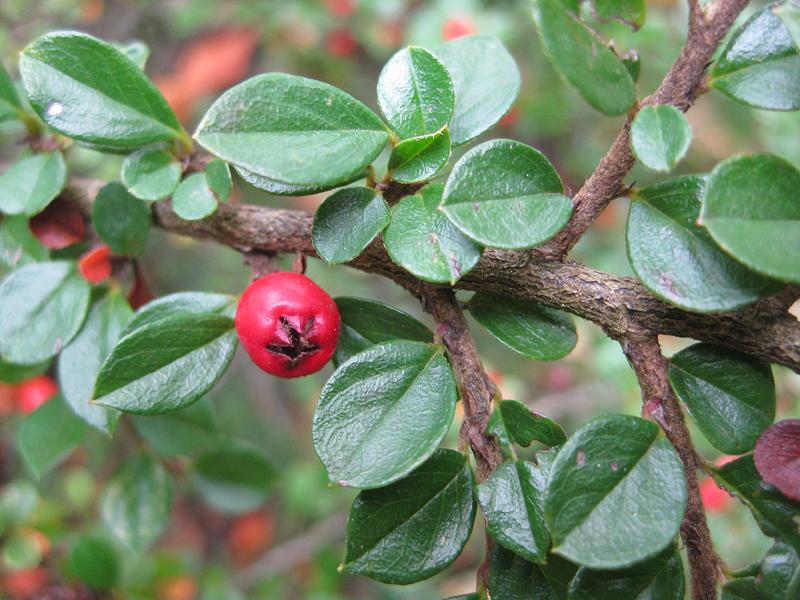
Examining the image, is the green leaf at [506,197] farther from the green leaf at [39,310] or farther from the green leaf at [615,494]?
the green leaf at [39,310]

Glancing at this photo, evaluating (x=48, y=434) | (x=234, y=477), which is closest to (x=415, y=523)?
(x=48, y=434)

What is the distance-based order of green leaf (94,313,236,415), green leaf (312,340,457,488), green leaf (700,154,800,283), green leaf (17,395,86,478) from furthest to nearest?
green leaf (17,395,86,478)
green leaf (94,313,236,415)
green leaf (312,340,457,488)
green leaf (700,154,800,283)

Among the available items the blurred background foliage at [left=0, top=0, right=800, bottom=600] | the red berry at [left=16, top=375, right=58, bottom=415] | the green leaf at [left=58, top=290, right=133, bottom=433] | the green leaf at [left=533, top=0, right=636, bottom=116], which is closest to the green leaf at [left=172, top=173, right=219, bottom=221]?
the green leaf at [left=58, top=290, right=133, bottom=433]

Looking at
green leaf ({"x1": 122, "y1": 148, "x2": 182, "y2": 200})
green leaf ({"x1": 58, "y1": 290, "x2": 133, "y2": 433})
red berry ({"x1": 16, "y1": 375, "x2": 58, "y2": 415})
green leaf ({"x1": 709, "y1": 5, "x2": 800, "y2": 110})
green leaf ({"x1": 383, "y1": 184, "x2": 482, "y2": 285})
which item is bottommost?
red berry ({"x1": 16, "y1": 375, "x2": 58, "y2": 415})

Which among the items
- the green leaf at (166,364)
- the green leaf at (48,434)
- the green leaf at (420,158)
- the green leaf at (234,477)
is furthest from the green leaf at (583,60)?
the green leaf at (234,477)

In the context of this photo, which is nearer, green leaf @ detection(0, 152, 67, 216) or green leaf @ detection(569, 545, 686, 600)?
green leaf @ detection(569, 545, 686, 600)

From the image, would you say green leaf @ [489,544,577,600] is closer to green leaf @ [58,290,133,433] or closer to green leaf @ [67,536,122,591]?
green leaf @ [58,290,133,433]

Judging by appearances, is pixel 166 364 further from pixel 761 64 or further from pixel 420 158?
pixel 761 64
